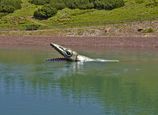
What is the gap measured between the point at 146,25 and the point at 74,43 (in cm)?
1035

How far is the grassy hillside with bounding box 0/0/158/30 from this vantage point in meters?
83.1

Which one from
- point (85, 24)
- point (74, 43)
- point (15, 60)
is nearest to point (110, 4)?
point (85, 24)

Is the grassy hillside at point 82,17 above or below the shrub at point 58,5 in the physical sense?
below

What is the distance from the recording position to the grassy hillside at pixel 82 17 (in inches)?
3270

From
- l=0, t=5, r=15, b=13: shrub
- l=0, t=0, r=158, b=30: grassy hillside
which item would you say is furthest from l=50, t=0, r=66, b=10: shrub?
l=0, t=5, r=15, b=13: shrub

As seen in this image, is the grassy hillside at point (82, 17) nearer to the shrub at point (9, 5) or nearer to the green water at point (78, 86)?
the shrub at point (9, 5)

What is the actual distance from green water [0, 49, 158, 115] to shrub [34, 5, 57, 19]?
111 ft

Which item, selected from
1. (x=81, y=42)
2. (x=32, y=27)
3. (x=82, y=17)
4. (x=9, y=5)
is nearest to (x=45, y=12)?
(x=82, y=17)

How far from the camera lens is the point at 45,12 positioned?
9269 cm

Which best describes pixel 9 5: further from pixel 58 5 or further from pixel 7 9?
pixel 58 5

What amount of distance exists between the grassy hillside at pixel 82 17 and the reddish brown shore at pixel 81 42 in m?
6.70

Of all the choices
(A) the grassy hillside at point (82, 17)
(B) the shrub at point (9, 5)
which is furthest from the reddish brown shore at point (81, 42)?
(B) the shrub at point (9, 5)

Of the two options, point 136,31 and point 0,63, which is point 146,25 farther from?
point 0,63

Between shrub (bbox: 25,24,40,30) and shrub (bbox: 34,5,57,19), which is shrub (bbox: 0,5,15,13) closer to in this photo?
shrub (bbox: 34,5,57,19)
